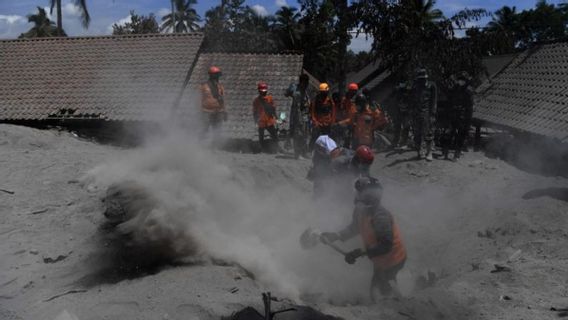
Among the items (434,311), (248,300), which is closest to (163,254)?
(248,300)

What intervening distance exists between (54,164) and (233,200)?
3.04m

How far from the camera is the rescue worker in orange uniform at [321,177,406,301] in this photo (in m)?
4.97

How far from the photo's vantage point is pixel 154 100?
1338 cm

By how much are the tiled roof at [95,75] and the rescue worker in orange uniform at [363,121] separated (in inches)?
206

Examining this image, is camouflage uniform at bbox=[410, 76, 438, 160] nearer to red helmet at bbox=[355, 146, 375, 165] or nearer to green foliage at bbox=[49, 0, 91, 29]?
red helmet at bbox=[355, 146, 375, 165]

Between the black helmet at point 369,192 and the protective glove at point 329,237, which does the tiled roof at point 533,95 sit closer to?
the black helmet at point 369,192

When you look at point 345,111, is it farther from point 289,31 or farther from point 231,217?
point 289,31

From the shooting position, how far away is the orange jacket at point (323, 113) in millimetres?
10219

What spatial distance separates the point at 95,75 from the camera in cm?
1448

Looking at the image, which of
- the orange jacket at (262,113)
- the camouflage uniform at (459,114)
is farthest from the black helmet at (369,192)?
the camouflage uniform at (459,114)

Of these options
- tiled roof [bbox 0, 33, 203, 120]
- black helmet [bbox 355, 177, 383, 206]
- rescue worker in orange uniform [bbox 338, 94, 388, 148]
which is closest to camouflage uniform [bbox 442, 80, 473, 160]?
rescue worker in orange uniform [bbox 338, 94, 388, 148]

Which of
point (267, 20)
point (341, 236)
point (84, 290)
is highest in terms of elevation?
point (267, 20)

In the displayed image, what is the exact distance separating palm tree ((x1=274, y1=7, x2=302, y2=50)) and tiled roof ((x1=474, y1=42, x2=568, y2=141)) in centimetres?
1740

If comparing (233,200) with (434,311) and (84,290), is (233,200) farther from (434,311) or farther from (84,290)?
(434,311)
